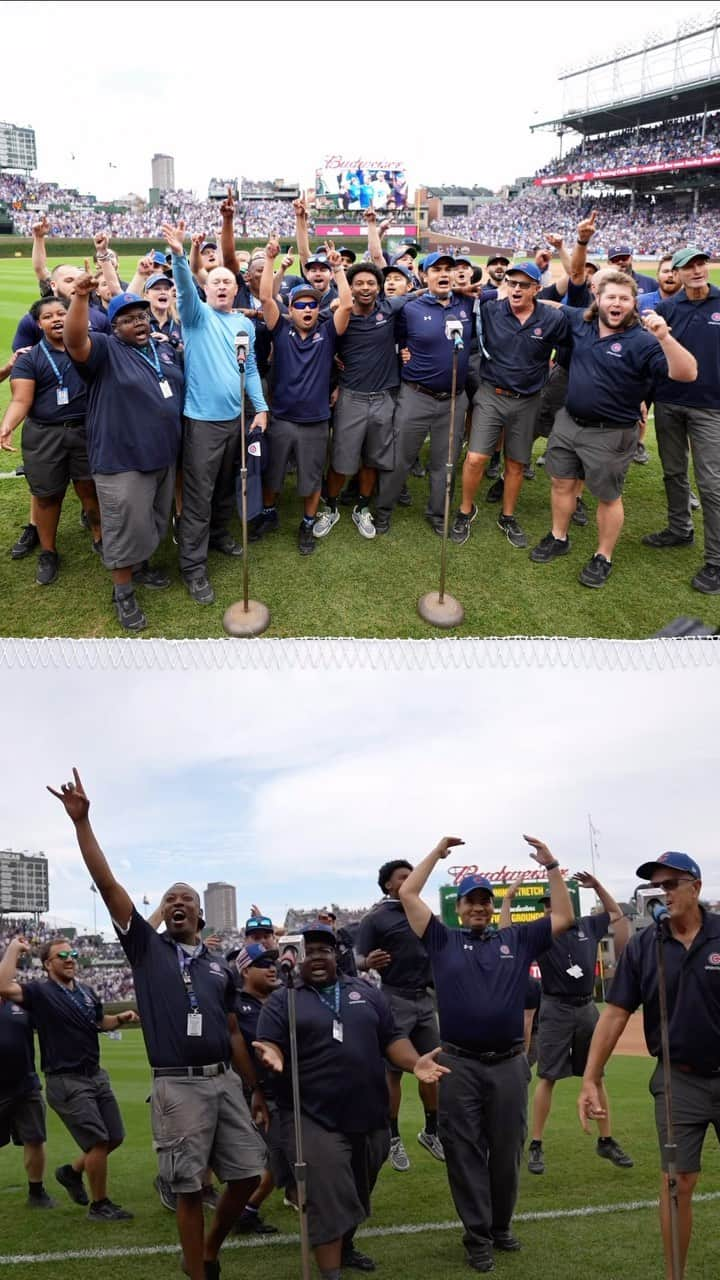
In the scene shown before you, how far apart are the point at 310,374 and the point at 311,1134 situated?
4.77 metres

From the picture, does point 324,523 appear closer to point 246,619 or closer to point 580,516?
point 246,619

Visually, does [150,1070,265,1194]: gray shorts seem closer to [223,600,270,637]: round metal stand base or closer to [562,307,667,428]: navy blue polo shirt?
[223,600,270,637]: round metal stand base

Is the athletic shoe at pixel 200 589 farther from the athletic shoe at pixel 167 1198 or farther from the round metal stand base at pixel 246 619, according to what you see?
the athletic shoe at pixel 167 1198

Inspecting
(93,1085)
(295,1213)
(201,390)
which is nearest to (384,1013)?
(295,1213)

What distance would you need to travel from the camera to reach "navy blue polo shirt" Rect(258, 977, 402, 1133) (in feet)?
12.0

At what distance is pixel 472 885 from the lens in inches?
161

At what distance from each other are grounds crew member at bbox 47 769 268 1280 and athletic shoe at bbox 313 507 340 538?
3.99 metres

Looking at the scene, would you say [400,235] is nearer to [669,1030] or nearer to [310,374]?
[310,374]

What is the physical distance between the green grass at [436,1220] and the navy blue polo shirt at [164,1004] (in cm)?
89

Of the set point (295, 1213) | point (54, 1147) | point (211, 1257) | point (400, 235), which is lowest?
point (54, 1147)

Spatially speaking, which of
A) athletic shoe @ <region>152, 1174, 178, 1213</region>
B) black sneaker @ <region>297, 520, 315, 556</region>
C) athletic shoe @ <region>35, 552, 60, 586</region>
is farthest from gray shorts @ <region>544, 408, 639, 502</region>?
athletic shoe @ <region>152, 1174, 178, 1213</region>

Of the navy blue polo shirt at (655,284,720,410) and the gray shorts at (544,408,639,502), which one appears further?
the navy blue polo shirt at (655,284,720,410)

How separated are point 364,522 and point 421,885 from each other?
4.06 metres

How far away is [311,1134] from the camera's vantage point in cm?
364
